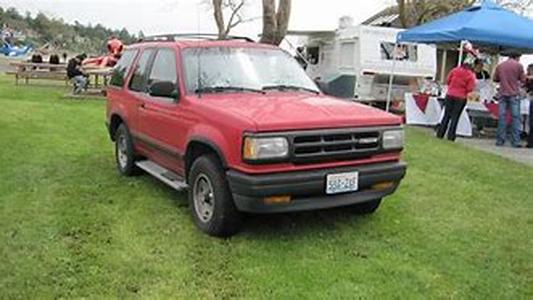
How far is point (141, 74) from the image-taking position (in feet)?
25.3

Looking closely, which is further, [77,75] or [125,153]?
[77,75]

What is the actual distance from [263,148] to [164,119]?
190cm

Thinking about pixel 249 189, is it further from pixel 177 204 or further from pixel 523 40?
pixel 523 40

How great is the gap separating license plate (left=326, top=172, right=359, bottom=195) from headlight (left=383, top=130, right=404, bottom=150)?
0.48 metres

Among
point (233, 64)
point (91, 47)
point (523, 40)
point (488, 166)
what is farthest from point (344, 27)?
point (91, 47)

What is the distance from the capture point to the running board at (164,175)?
6431 millimetres

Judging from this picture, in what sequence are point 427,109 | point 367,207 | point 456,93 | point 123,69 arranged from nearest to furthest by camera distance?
point 367,207, point 123,69, point 456,93, point 427,109

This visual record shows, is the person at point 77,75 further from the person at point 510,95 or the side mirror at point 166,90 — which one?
the side mirror at point 166,90

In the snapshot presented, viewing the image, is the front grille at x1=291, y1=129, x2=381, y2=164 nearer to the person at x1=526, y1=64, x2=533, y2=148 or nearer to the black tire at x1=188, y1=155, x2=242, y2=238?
the black tire at x1=188, y1=155, x2=242, y2=238

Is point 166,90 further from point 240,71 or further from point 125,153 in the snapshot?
point 125,153

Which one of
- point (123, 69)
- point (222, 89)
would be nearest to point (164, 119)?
point (222, 89)

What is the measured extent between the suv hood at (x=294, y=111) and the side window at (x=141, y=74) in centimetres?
167

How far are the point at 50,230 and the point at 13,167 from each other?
115 inches

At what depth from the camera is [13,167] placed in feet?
27.2
